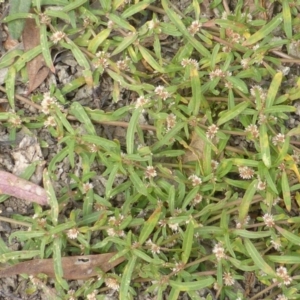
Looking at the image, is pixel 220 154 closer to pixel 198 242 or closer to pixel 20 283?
pixel 198 242

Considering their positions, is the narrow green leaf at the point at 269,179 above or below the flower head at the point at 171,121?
below

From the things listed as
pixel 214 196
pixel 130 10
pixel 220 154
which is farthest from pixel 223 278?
pixel 130 10

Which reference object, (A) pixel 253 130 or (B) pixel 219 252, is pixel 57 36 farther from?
(B) pixel 219 252

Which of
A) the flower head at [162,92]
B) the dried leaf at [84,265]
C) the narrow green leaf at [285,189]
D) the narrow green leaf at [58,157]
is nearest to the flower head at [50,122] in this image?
the narrow green leaf at [58,157]

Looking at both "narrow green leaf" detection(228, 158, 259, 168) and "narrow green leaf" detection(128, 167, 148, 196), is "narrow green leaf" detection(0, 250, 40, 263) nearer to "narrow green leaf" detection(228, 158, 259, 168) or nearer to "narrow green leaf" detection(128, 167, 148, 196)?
"narrow green leaf" detection(128, 167, 148, 196)

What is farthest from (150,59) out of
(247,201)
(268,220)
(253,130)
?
(268,220)

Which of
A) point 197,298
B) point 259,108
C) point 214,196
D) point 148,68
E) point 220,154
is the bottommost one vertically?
point 197,298

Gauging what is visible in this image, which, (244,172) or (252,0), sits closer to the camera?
(244,172)

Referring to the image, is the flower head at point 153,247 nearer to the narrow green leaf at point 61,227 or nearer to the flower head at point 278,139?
the narrow green leaf at point 61,227
